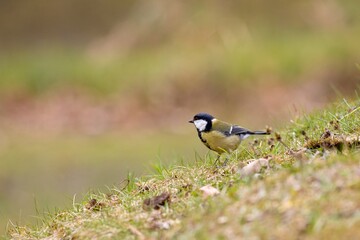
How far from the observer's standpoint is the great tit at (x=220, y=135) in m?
6.83

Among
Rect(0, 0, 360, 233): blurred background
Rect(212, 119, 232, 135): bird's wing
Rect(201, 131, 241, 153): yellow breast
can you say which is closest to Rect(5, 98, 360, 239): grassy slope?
Rect(201, 131, 241, 153): yellow breast

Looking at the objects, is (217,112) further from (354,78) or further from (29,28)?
(29,28)

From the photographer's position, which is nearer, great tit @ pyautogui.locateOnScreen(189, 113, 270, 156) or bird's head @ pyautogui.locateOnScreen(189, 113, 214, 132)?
great tit @ pyautogui.locateOnScreen(189, 113, 270, 156)

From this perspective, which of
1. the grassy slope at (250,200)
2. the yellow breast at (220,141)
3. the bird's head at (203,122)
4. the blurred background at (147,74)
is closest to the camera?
the grassy slope at (250,200)

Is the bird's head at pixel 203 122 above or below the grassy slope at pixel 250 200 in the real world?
above

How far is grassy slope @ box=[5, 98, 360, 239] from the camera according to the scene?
173 inches

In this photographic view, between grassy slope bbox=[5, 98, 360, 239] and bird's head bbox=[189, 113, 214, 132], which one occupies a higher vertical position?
bird's head bbox=[189, 113, 214, 132]

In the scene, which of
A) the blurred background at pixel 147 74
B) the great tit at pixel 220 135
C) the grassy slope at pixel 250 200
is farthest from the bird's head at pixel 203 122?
the blurred background at pixel 147 74

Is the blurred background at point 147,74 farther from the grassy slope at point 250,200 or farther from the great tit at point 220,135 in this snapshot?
the grassy slope at point 250,200

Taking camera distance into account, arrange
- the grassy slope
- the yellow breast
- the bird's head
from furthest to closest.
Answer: the bird's head < the yellow breast < the grassy slope

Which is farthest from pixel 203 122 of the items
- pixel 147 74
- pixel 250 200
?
pixel 147 74

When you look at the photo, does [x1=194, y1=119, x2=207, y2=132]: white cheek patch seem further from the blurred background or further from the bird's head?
the blurred background

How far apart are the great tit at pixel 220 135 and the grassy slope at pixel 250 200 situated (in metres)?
0.21

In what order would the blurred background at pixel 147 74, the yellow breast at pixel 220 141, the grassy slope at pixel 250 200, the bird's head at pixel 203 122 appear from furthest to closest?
the blurred background at pixel 147 74 < the bird's head at pixel 203 122 < the yellow breast at pixel 220 141 < the grassy slope at pixel 250 200
